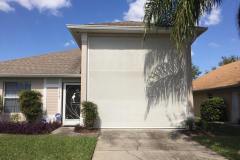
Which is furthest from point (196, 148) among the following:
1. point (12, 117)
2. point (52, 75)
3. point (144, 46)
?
point (12, 117)

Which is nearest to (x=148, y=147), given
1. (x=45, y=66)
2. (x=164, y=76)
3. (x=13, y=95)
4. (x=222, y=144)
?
(x=222, y=144)

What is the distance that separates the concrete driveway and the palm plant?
338 cm

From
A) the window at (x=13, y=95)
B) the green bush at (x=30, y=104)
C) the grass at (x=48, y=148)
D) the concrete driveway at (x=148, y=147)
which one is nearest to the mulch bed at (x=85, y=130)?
the concrete driveway at (x=148, y=147)

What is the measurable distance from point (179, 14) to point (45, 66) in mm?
9434

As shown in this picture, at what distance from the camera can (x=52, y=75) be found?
1677 cm

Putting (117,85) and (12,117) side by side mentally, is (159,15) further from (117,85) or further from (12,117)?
(12,117)

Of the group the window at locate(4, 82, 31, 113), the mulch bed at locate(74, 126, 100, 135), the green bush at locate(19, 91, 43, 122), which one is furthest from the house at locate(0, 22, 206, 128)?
the window at locate(4, 82, 31, 113)

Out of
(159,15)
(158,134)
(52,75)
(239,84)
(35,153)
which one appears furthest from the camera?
(239,84)

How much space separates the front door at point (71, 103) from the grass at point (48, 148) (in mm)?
4565

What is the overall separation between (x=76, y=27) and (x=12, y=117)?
6.16 metres

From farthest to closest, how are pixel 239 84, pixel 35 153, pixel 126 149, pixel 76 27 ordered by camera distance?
pixel 239 84
pixel 76 27
pixel 126 149
pixel 35 153

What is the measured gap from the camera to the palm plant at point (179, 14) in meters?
10.9

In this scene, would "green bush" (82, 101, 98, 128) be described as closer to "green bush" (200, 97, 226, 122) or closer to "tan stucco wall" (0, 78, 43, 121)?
"tan stucco wall" (0, 78, 43, 121)

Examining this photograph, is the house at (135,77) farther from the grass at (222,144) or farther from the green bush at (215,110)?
the green bush at (215,110)
